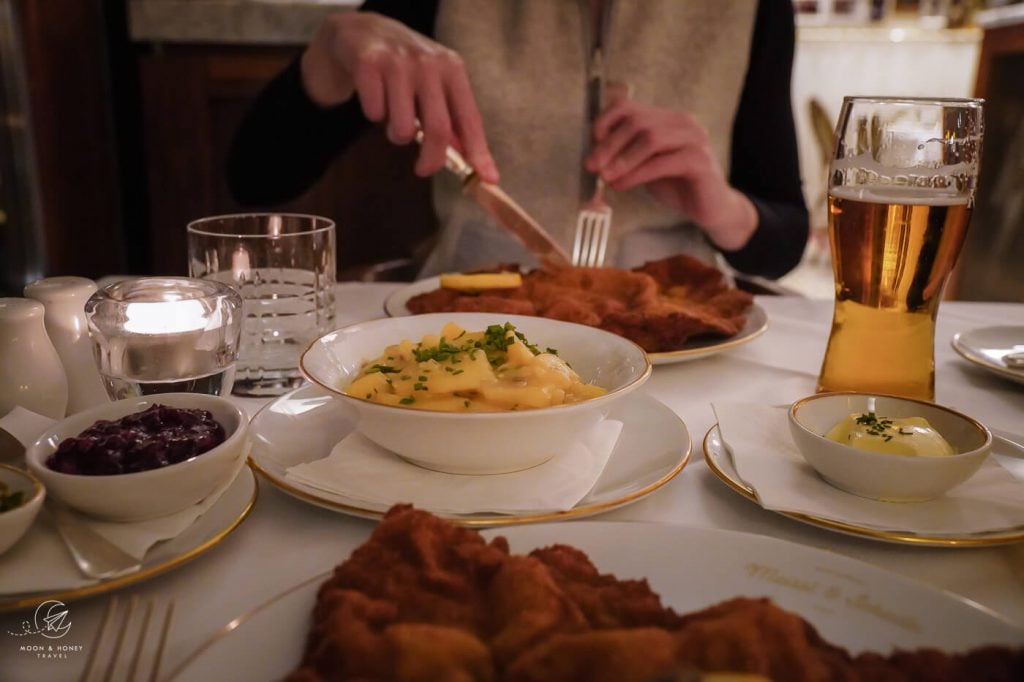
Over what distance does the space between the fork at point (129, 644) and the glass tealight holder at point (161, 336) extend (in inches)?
15.7

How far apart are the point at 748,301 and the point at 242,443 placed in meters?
1.00

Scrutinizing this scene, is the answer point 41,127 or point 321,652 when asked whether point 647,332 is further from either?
point 41,127

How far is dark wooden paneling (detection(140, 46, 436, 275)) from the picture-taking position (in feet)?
11.3

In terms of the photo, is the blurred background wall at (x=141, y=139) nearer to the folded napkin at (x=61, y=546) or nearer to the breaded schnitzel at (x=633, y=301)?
the breaded schnitzel at (x=633, y=301)

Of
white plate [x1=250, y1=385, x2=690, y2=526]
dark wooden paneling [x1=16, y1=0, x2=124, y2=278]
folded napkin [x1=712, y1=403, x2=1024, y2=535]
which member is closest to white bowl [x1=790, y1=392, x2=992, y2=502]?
folded napkin [x1=712, y1=403, x2=1024, y2=535]

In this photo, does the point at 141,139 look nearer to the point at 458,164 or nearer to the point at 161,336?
the point at 458,164

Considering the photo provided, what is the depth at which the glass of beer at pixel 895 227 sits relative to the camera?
1.07 metres

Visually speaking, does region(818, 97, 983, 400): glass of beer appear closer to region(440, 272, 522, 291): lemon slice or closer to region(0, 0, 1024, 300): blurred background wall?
region(440, 272, 522, 291): lemon slice

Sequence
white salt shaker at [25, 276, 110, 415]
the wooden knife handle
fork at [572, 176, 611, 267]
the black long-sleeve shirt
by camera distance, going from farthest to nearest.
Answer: the black long-sleeve shirt → fork at [572, 176, 611, 267] → the wooden knife handle → white salt shaker at [25, 276, 110, 415]

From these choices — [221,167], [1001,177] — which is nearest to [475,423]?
[221,167]

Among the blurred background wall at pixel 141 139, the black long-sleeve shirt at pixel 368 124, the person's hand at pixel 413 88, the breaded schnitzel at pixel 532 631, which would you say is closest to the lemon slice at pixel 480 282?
the person's hand at pixel 413 88

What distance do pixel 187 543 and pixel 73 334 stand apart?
49 centimetres

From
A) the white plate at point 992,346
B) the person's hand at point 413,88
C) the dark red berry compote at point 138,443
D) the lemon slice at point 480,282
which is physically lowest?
the white plate at point 992,346

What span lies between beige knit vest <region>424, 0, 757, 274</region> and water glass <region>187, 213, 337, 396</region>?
1.11 metres
